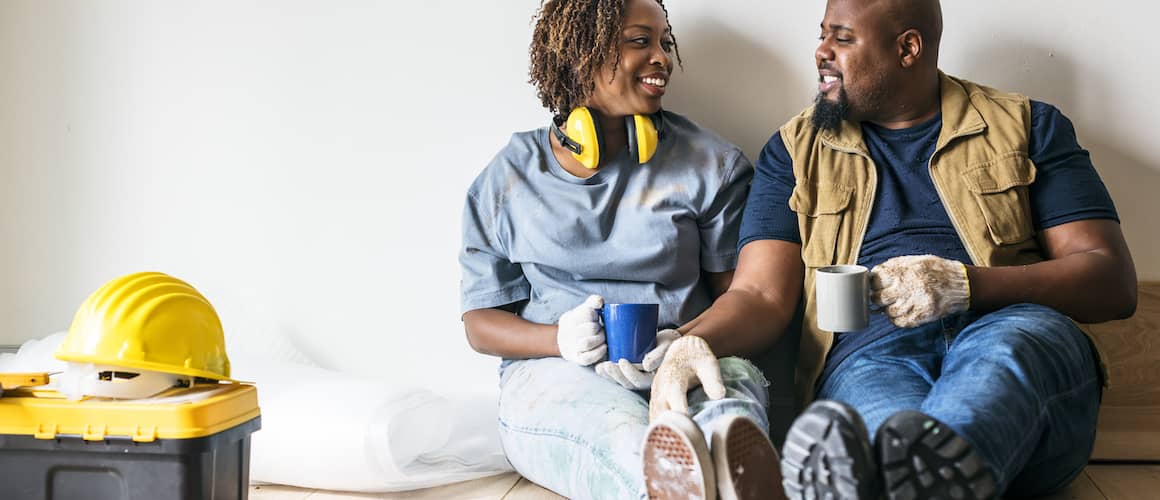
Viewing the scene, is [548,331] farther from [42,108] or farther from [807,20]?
[42,108]

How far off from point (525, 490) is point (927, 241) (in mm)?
971

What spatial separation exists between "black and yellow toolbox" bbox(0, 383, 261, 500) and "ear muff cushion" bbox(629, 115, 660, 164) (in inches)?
39.3

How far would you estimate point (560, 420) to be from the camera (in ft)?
6.00

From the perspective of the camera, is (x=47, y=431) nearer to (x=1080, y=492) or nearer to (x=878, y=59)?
(x=878, y=59)

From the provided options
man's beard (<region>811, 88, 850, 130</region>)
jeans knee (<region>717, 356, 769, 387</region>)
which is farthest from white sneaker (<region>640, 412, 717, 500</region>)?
man's beard (<region>811, 88, 850, 130</region>)

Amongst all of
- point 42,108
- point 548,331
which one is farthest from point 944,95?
point 42,108

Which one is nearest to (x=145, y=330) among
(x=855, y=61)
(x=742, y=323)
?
(x=742, y=323)

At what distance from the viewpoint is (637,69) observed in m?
2.15

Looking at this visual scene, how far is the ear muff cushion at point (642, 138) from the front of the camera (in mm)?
2123

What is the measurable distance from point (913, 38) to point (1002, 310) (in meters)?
0.60

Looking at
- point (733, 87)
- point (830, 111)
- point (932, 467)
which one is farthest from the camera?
point (733, 87)

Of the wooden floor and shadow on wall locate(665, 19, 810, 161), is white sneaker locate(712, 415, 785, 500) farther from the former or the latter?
shadow on wall locate(665, 19, 810, 161)

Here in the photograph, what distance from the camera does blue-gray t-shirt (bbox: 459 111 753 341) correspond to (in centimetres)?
213

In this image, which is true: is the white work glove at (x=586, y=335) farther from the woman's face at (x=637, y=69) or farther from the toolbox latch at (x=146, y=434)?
the toolbox latch at (x=146, y=434)
